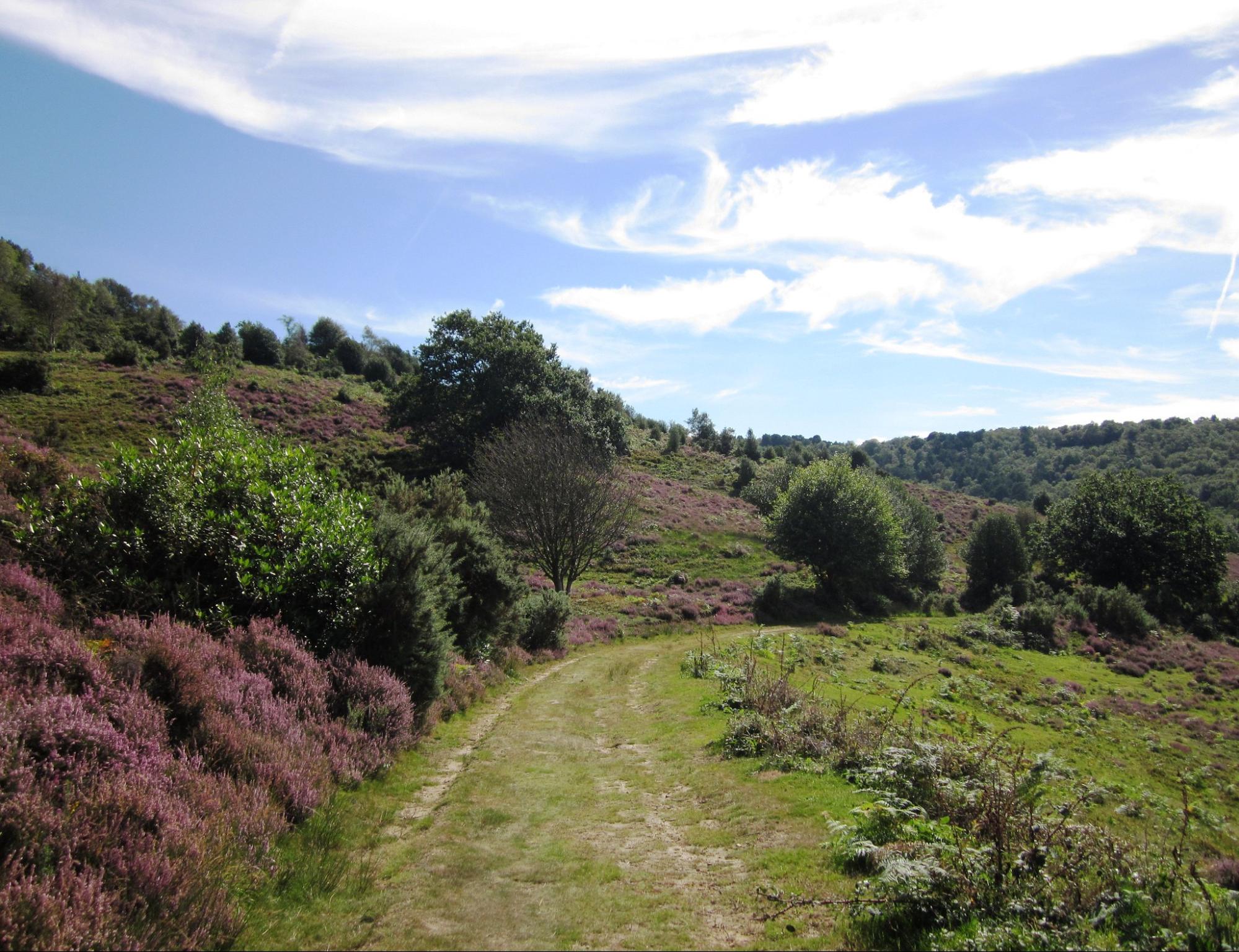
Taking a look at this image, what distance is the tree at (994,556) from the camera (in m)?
58.2

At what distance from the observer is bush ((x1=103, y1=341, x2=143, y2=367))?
2360 inches

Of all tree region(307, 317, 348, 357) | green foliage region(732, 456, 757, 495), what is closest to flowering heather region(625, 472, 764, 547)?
green foliage region(732, 456, 757, 495)

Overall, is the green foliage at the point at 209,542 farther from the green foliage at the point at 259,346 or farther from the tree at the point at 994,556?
the green foliage at the point at 259,346

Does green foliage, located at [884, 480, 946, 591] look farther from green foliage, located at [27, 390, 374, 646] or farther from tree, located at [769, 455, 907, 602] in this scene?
green foliage, located at [27, 390, 374, 646]

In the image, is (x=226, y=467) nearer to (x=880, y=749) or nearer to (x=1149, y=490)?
(x=880, y=749)

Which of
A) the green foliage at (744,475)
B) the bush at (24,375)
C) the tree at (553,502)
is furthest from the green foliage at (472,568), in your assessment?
the green foliage at (744,475)

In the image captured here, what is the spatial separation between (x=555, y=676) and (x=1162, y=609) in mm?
57776

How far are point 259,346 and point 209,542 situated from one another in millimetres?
82153

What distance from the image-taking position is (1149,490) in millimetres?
61062

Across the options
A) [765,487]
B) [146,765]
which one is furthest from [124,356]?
[146,765]

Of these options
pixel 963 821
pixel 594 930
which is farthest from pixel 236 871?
pixel 963 821

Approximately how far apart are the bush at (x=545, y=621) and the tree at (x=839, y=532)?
26.6 meters

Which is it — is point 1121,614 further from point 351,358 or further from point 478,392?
point 351,358

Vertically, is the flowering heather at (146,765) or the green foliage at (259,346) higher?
the green foliage at (259,346)
